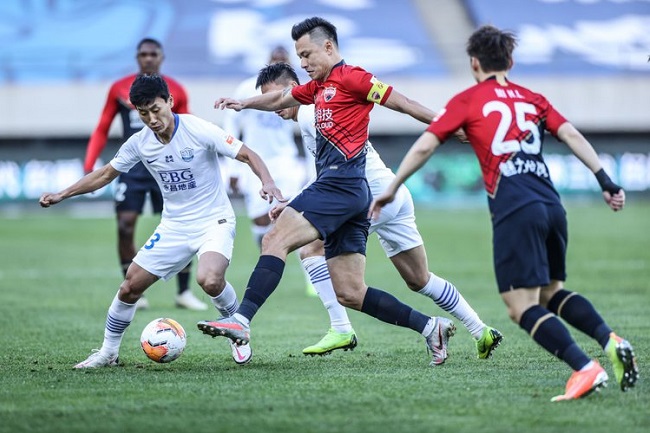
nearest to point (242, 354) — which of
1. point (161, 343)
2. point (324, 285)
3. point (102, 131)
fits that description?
point (161, 343)

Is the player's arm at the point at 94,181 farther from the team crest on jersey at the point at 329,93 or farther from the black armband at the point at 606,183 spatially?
the black armband at the point at 606,183

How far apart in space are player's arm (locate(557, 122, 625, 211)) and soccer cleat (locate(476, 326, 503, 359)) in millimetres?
1721

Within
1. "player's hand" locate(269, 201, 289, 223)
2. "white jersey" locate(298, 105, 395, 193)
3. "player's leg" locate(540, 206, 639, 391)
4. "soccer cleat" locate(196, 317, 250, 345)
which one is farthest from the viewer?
"white jersey" locate(298, 105, 395, 193)

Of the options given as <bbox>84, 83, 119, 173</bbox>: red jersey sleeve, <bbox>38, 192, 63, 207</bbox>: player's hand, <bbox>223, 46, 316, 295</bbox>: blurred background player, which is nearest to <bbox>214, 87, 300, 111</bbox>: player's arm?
<bbox>38, 192, 63, 207</bbox>: player's hand

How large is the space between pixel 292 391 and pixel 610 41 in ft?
99.3

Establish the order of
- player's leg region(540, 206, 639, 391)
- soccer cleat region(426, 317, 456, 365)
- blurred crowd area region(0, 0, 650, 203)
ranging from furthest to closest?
1. blurred crowd area region(0, 0, 650, 203)
2. soccer cleat region(426, 317, 456, 365)
3. player's leg region(540, 206, 639, 391)

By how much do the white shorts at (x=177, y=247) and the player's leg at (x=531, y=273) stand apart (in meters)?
2.17

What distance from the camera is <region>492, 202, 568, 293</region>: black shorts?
5.58 m

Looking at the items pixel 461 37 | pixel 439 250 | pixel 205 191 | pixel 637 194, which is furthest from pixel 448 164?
pixel 205 191

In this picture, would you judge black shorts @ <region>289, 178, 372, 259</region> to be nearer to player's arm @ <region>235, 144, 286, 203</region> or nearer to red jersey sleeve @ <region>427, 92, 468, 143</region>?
player's arm @ <region>235, 144, 286, 203</region>

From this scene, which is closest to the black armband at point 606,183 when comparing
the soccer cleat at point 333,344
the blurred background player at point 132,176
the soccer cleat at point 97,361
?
the soccer cleat at point 333,344

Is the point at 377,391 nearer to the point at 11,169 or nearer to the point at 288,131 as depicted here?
the point at 288,131

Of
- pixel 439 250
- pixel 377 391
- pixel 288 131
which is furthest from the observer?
pixel 439 250

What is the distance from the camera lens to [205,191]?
23.8 ft
